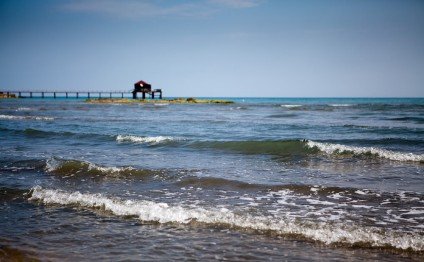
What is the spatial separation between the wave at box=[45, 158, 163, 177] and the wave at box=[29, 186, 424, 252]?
2.26 metres

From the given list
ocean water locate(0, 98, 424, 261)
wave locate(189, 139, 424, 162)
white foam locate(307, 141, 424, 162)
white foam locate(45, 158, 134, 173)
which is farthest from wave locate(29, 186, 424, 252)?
white foam locate(307, 141, 424, 162)

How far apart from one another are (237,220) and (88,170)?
6102 mm

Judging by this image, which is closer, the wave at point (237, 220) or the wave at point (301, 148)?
the wave at point (237, 220)

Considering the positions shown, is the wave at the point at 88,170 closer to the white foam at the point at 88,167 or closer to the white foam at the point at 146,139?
the white foam at the point at 88,167

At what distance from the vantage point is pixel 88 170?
1011 centimetres

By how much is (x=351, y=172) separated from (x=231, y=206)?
5.12 metres

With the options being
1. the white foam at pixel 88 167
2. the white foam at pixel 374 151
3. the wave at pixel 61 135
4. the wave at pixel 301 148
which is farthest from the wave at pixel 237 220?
the wave at pixel 61 135

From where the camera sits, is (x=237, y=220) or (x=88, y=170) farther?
(x=88, y=170)

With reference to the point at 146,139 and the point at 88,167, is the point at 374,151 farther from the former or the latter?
the point at 146,139

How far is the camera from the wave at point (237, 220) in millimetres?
4810

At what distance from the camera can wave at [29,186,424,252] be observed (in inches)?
189

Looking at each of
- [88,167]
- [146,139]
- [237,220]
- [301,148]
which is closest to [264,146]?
[301,148]

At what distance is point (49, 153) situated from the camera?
13508 millimetres

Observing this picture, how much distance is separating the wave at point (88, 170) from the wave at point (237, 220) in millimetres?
2259
